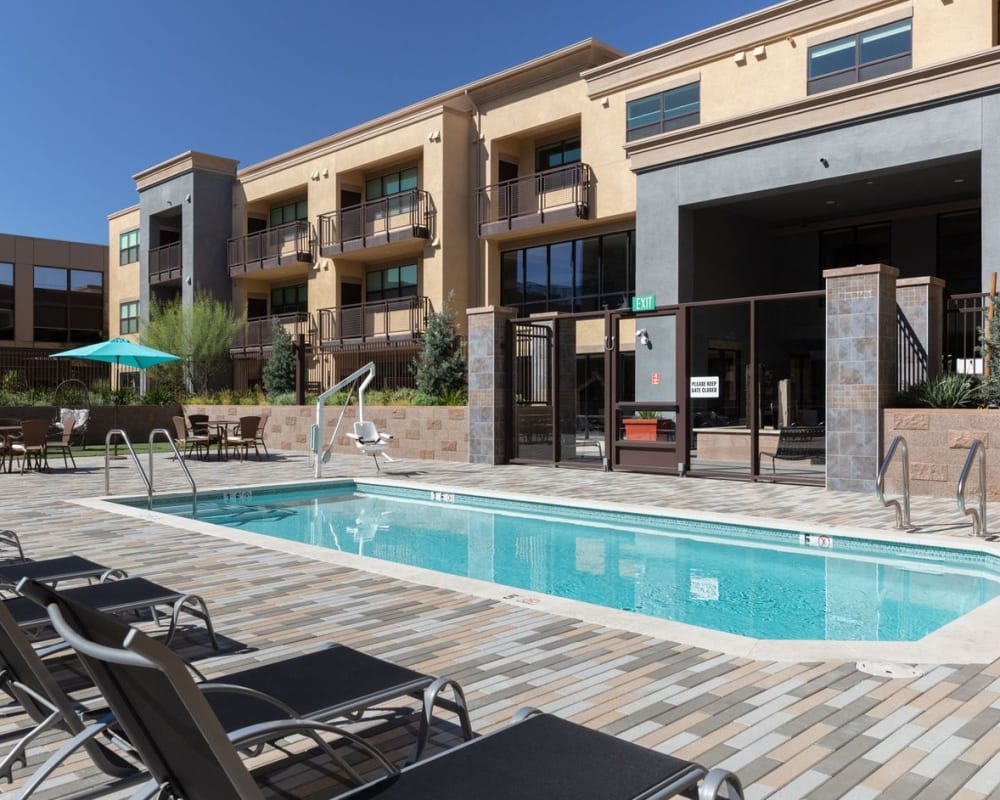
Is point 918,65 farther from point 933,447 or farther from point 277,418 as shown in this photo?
point 277,418

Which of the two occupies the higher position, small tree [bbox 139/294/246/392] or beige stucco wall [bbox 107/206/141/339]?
beige stucco wall [bbox 107/206/141/339]

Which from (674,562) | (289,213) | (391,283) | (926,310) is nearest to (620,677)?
(674,562)

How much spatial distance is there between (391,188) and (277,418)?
10940 mm

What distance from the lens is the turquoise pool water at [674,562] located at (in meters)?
6.73

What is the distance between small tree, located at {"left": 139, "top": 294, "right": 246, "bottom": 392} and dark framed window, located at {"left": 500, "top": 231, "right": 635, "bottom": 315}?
11.6 meters

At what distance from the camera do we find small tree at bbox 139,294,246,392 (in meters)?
31.5

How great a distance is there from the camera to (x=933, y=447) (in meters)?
11.5

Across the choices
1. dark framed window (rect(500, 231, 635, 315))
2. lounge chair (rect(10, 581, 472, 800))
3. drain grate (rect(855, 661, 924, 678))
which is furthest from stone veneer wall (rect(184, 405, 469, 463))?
lounge chair (rect(10, 581, 472, 800))

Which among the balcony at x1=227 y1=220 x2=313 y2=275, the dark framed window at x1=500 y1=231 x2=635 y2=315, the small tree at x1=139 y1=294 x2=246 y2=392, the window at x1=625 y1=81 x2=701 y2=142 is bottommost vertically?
the small tree at x1=139 y1=294 x2=246 y2=392

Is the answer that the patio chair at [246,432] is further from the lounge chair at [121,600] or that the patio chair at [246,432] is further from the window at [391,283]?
the lounge chair at [121,600]

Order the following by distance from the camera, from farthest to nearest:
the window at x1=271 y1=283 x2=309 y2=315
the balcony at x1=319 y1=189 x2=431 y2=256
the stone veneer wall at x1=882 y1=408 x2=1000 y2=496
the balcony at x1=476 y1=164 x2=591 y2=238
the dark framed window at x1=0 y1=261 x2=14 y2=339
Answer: the dark framed window at x1=0 y1=261 x2=14 y2=339, the window at x1=271 y1=283 x2=309 y2=315, the balcony at x1=319 y1=189 x2=431 y2=256, the balcony at x1=476 y1=164 x2=591 y2=238, the stone veneer wall at x1=882 y1=408 x2=1000 y2=496

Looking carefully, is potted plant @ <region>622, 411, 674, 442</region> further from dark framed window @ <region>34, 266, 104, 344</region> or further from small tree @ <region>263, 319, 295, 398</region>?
dark framed window @ <region>34, 266, 104, 344</region>

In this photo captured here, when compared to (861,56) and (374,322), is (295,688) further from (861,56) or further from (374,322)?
(374,322)

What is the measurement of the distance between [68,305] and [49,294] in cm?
103
